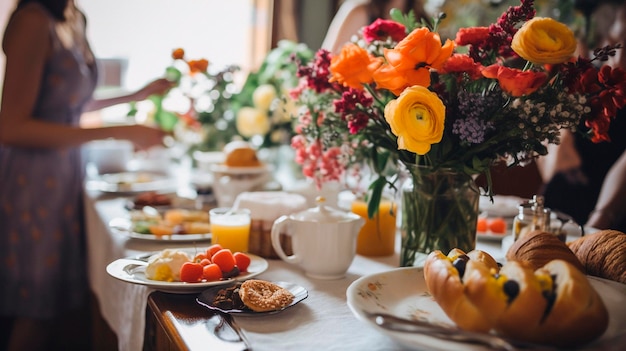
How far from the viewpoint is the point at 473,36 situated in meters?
1.07

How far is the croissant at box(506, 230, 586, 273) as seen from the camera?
39.1 inches

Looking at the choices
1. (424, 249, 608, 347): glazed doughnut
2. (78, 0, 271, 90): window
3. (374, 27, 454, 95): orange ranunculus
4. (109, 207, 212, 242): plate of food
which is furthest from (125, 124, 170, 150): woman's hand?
(78, 0, 271, 90): window

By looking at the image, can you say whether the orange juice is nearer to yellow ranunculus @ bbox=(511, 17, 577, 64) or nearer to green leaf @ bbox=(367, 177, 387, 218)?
green leaf @ bbox=(367, 177, 387, 218)

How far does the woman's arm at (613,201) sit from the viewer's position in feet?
6.25

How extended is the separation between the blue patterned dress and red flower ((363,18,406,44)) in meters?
1.18

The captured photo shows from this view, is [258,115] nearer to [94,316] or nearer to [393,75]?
[94,316]

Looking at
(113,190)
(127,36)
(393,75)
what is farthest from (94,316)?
(127,36)

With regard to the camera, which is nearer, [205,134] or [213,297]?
[213,297]

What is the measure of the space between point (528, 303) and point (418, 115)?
34cm

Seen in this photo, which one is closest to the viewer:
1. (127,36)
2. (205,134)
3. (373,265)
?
(373,265)

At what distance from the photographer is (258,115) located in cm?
218

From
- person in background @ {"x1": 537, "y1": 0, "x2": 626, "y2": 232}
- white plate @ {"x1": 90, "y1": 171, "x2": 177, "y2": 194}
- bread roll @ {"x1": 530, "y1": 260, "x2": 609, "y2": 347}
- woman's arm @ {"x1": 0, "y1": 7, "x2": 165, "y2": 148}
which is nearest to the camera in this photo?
bread roll @ {"x1": 530, "y1": 260, "x2": 609, "y2": 347}

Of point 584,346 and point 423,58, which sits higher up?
point 423,58

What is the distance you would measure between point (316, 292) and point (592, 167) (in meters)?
1.68
